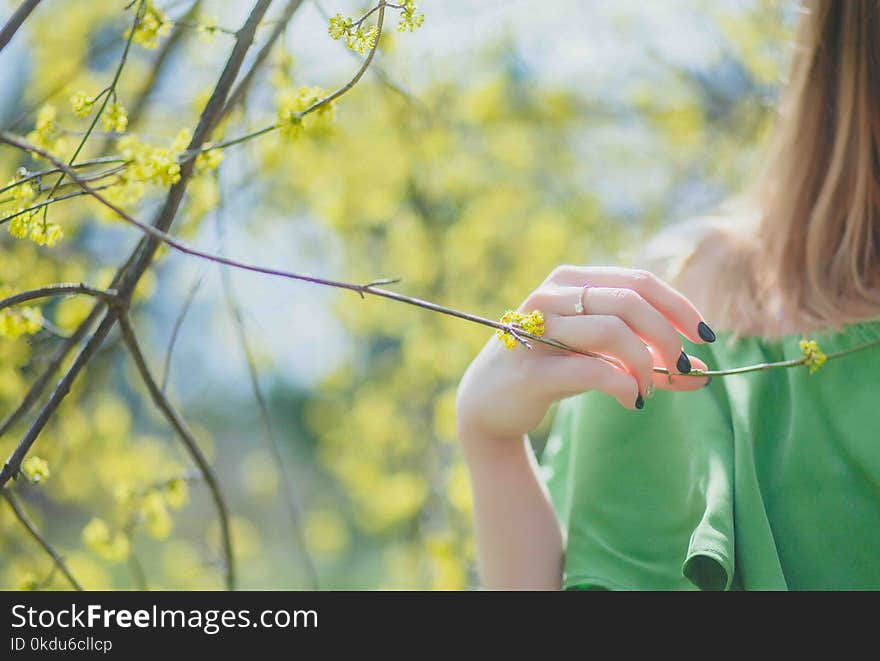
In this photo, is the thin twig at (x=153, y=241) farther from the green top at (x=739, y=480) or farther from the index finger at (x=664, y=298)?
the green top at (x=739, y=480)

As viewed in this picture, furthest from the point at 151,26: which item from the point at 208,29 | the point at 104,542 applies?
the point at 104,542

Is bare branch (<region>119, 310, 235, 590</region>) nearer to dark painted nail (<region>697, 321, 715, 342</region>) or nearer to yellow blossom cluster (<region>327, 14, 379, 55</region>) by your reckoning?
yellow blossom cluster (<region>327, 14, 379, 55</region>)

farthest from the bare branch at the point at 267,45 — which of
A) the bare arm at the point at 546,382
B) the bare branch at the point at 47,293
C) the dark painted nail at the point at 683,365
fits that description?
the dark painted nail at the point at 683,365

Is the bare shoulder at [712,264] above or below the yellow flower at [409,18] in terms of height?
above

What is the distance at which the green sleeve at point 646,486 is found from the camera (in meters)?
0.94

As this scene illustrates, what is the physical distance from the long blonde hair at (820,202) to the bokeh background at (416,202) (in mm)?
759

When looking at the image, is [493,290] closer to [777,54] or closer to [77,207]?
A: [777,54]

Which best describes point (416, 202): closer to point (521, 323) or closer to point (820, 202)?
point (820, 202)

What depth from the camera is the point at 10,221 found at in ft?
2.42

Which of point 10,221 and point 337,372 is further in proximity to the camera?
point 337,372

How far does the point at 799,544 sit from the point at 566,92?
6.99ft

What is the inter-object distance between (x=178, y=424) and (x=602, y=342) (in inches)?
20.6

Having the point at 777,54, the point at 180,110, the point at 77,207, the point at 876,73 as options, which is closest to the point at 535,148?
the point at 777,54

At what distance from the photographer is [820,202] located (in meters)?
1.15
